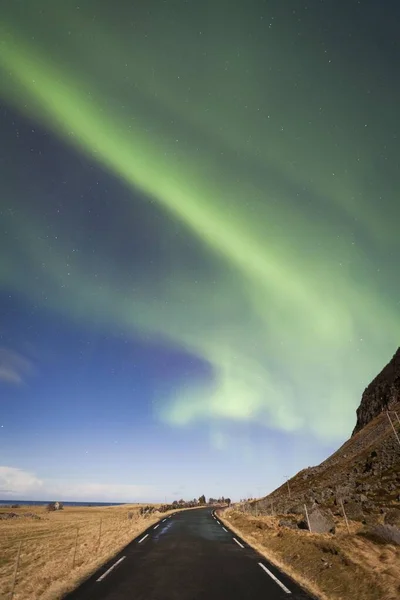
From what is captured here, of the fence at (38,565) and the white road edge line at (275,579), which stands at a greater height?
the fence at (38,565)

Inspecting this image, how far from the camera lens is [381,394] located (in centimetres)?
10812

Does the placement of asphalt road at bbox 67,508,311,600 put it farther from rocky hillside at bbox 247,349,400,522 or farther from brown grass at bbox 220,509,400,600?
rocky hillside at bbox 247,349,400,522

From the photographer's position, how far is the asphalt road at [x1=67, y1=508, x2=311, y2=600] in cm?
974

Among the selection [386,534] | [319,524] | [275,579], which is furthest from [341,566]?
[319,524]

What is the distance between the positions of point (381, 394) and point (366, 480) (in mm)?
58981

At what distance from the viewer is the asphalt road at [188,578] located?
9.74 meters

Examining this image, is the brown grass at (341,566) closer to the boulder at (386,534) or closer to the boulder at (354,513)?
the boulder at (386,534)

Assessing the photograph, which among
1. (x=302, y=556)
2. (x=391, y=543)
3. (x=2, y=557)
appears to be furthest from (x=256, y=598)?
(x=2, y=557)

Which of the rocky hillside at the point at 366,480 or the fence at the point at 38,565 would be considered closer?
the fence at the point at 38,565

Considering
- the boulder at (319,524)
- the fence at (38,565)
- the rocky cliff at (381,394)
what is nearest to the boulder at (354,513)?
the boulder at (319,524)

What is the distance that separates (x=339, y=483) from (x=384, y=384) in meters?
58.5

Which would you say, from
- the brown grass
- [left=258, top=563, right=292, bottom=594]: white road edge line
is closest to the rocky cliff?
the brown grass

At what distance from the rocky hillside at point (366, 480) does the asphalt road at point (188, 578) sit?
59.2 feet

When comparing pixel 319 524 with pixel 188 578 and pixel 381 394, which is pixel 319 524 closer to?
pixel 188 578
